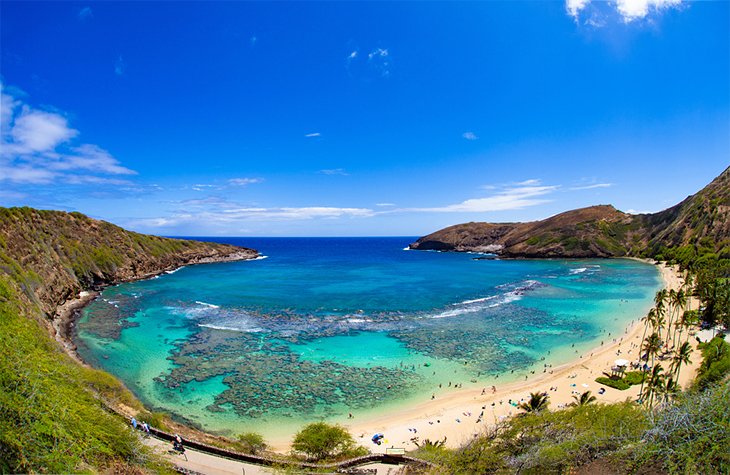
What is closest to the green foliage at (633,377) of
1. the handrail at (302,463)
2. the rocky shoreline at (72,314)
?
the handrail at (302,463)

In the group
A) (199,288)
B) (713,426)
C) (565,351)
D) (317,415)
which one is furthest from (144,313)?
(713,426)

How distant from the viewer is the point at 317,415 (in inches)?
1161

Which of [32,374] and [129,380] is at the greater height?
[32,374]

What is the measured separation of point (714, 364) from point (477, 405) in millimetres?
19999

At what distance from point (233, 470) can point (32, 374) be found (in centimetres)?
1176

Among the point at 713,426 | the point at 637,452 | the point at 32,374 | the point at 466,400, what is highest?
the point at 32,374

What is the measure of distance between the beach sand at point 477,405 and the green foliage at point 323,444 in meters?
3.00

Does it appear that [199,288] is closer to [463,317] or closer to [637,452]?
[463,317]

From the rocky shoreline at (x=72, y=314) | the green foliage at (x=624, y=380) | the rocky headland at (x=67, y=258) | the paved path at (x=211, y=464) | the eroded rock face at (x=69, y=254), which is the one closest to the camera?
A: the paved path at (x=211, y=464)

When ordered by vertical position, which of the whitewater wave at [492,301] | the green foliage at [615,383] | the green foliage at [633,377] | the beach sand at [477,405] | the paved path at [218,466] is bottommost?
the beach sand at [477,405]

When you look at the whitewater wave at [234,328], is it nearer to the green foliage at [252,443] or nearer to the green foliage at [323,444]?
the green foliage at [252,443]

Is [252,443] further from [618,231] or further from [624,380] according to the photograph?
[618,231]

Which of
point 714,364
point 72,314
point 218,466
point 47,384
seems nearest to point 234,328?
point 72,314

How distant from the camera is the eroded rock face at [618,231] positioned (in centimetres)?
10675
